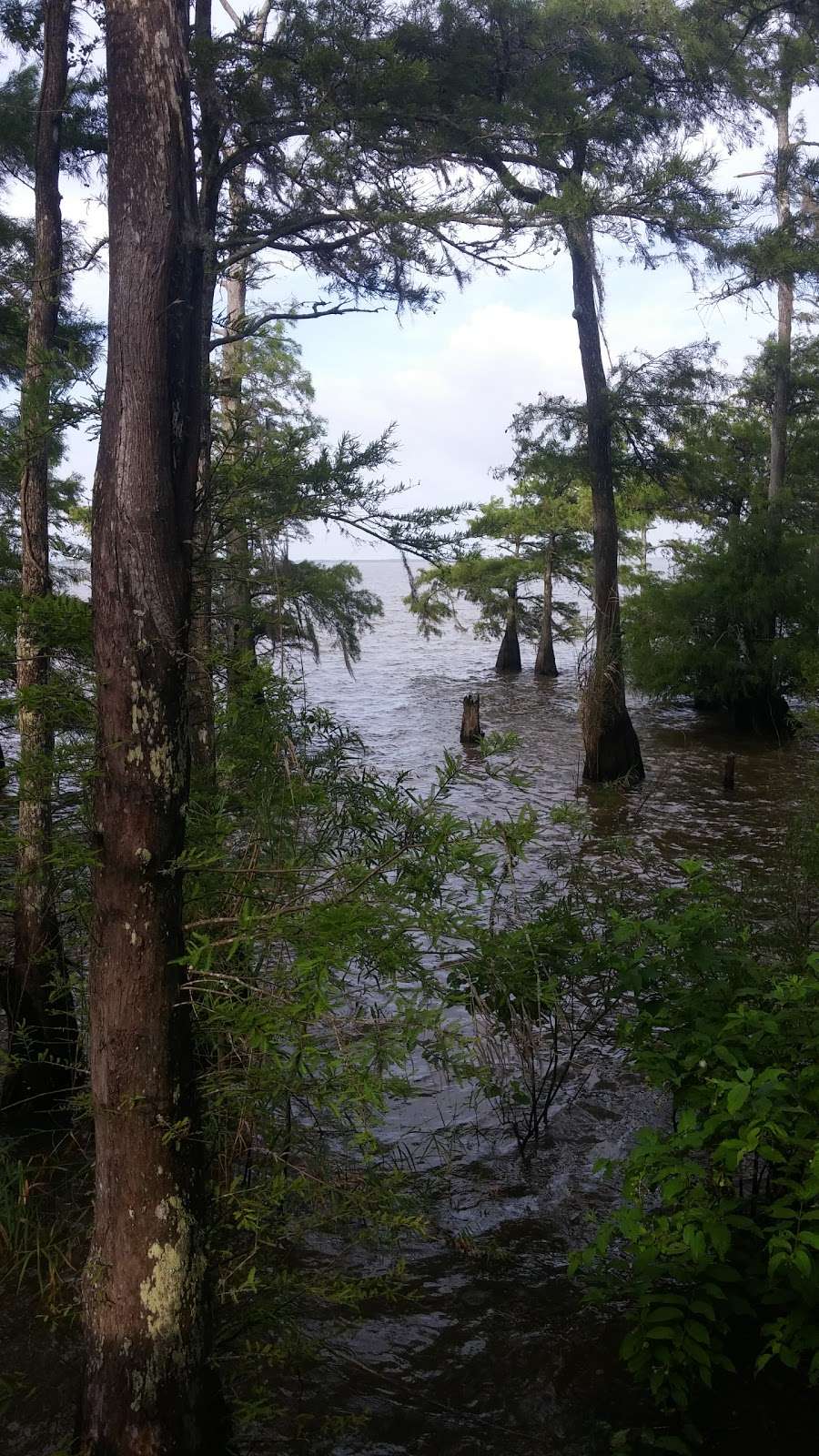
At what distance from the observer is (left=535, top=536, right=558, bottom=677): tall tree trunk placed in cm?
2941

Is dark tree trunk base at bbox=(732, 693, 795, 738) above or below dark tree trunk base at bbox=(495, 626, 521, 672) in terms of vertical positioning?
below

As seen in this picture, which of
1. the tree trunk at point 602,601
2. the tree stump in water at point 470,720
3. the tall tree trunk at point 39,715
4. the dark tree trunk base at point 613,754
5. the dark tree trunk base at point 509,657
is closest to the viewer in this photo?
the tall tree trunk at point 39,715

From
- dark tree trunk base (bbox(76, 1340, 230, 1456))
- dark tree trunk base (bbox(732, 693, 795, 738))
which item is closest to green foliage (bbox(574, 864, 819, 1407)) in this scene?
dark tree trunk base (bbox(76, 1340, 230, 1456))

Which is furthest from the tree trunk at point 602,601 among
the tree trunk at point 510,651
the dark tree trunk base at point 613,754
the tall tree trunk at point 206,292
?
the tree trunk at point 510,651

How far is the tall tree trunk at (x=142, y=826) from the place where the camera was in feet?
11.3

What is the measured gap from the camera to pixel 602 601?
1571 cm

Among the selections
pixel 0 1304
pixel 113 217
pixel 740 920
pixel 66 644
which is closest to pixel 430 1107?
pixel 740 920

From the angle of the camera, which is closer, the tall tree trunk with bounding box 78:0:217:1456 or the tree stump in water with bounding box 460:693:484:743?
the tall tree trunk with bounding box 78:0:217:1456

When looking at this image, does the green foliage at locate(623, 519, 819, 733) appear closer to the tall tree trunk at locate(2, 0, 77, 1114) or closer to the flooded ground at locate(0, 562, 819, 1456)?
the flooded ground at locate(0, 562, 819, 1456)

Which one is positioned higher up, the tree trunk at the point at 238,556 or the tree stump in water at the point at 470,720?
the tree trunk at the point at 238,556

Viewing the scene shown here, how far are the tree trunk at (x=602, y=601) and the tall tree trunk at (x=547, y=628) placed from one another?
42.6 feet

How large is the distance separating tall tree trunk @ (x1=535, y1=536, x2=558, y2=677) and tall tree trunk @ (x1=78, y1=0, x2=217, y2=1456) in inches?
1030

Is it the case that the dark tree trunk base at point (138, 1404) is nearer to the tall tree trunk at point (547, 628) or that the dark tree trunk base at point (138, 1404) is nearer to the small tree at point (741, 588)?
the small tree at point (741, 588)

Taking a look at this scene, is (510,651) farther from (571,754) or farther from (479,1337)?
(479,1337)
